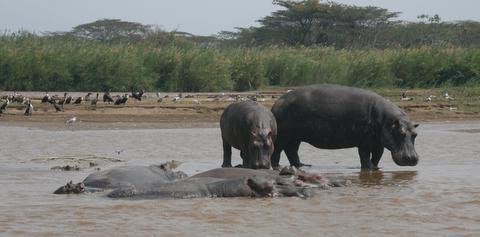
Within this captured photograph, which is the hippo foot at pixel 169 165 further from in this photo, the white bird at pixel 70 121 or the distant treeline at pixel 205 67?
the distant treeline at pixel 205 67

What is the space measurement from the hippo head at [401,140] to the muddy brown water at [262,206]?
177 millimetres

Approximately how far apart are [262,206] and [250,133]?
2705 mm

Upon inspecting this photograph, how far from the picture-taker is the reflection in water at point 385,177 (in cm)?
1207

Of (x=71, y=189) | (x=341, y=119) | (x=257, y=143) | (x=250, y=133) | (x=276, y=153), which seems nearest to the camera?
(x=71, y=189)

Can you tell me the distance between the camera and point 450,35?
64062 millimetres

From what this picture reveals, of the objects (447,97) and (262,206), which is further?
(447,97)

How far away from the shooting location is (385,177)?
12.7m

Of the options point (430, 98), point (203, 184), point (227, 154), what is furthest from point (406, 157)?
point (430, 98)

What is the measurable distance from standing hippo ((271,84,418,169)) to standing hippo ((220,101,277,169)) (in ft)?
1.66

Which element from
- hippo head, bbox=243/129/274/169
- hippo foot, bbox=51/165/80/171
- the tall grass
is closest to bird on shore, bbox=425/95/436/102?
the tall grass

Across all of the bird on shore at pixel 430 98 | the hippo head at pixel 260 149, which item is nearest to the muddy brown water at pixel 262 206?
the hippo head at pixel 260 149

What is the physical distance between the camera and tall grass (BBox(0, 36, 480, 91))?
33.4 meters

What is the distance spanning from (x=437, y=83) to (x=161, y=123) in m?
14.7

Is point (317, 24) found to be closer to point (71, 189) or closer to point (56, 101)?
point (56, 101)
